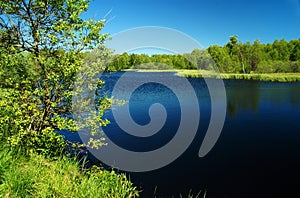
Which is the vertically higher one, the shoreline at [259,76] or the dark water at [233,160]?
the shoreline at [259,76]

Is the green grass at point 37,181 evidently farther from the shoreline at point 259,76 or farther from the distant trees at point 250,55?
the distant trees at point 250,55

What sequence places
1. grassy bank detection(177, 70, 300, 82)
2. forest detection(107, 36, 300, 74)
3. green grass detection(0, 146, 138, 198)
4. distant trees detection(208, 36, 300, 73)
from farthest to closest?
distant trees detection(208, 36, 300, 73), forest detection(107, 36, 300, 74), grassy bank detection(177, 70, 300, 82), green grass detection(0, 146, 138, 198)

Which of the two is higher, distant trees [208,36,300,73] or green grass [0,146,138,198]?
distant trees [208,36,300,73]

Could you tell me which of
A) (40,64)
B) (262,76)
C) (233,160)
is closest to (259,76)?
(262,76)

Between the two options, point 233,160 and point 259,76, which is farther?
point 259,76

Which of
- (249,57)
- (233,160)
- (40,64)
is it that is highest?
(249,57)

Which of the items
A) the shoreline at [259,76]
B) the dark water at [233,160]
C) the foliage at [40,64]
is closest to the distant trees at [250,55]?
the shoreline at [259,76]

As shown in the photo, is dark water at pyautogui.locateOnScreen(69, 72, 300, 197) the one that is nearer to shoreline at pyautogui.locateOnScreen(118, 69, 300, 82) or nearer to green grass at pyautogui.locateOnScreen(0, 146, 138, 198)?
green grass at pyautogui.locateOnScreen(0, 146, 138, 198)

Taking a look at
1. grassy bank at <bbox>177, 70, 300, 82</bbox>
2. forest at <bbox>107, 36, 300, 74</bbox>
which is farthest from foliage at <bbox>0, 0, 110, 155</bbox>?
forest at <bbox>107, 36, 300, 74</bbox>

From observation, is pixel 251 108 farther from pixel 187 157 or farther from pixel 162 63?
pixel 162 63

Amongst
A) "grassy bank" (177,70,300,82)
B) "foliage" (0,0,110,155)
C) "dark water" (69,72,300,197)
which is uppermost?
"foliage" (0,0,110,155)

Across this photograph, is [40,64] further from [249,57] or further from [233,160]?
[249,57]

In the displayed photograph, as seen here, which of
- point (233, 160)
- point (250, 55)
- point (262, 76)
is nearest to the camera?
point (233, 160)

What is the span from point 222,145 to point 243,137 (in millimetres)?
2403
